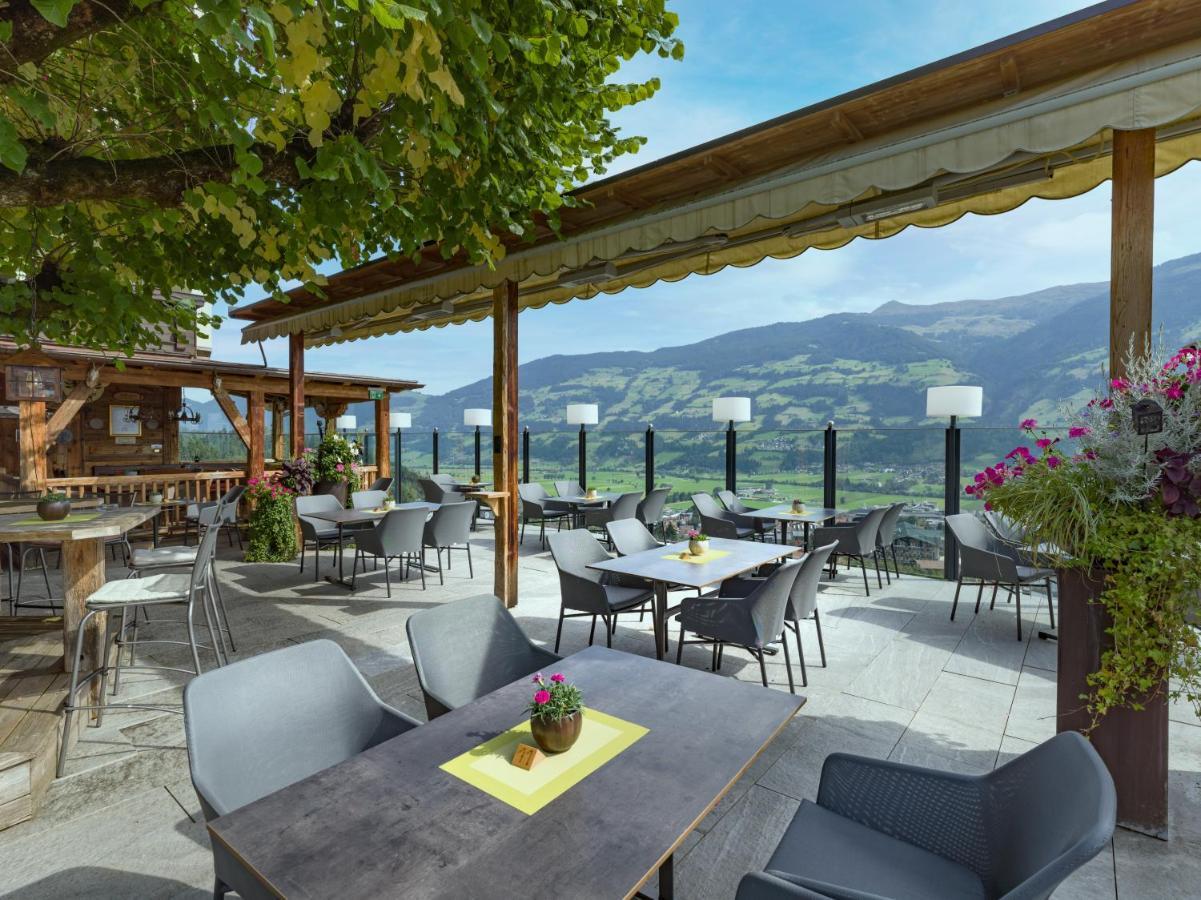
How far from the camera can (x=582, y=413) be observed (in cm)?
886

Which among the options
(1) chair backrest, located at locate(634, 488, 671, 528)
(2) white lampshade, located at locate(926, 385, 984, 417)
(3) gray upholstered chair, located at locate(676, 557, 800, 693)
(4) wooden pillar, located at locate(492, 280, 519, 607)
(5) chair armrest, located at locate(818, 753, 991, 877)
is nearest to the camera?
(5) chair armrest, located at locate(818, 753, 991, 877)

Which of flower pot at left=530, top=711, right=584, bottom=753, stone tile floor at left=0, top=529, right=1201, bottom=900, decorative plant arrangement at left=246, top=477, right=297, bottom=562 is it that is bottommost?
stone tile floor at left=0, top=529, right=1201, bottom=900

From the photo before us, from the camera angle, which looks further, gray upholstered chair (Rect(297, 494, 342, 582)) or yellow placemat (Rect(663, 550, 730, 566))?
gray upholstered chair (Rect(297, 494, 342, 582))

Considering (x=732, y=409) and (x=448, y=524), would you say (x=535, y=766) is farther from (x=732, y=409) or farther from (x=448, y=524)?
(x=732, y=409)

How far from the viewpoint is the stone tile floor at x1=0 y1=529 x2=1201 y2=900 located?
1904mm

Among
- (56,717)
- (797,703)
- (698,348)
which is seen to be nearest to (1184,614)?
(797,703)

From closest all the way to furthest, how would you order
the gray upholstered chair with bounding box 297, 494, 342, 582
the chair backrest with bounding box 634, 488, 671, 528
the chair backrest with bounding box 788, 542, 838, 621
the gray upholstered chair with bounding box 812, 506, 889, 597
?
the chair backrest with bounding box 788, 542, 838, 621 < the gray upholstered chair with bounding box 812, 506, 889, 597 < the gray upholstered chair with bounding box 297, 494, 342, 582 < the chair backrest with bounding box 634, 488, 671, 528

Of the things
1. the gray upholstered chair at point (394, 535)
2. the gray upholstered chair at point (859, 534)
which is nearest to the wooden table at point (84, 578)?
the gray upholstered chair at point (394, 535)

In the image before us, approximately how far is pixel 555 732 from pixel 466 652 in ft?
2.88

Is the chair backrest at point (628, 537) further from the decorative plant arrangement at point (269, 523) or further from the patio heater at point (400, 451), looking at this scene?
the patio heater at point (400, 451)

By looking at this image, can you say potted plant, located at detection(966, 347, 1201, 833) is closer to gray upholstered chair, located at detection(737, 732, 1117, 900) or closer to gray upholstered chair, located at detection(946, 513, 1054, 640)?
gray upholstered chair, located at detection(737, 732, 1117, 900)

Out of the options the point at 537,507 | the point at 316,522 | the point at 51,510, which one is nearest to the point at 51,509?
the point at 51,510

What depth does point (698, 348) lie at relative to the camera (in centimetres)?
3800

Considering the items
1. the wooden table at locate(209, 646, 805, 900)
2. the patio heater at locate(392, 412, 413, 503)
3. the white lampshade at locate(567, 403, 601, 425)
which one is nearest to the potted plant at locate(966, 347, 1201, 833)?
the wooden table at locate(209, 646, 805, 900)
